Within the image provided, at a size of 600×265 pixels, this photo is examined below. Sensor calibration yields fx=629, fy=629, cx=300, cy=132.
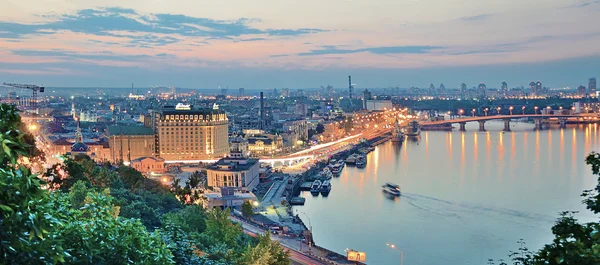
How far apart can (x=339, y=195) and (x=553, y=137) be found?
47.5ft

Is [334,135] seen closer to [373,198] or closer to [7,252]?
[373,198]

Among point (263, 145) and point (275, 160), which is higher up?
point (263, 145)

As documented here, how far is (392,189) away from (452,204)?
1.74 metres

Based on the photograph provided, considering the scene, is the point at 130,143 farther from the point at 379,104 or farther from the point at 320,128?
the point at 379,104

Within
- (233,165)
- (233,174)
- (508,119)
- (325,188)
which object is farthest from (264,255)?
(508,119)

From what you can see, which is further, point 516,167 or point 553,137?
point 553,137

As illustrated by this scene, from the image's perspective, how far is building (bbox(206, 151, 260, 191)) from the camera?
11.8 meters

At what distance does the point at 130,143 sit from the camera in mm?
15914

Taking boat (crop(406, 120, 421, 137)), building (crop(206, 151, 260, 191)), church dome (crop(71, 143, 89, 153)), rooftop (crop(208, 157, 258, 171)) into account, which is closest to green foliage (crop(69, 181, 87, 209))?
building (crop(206, 151, 260, 191))

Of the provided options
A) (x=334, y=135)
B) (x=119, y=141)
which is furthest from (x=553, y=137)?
(x=119, y=141)

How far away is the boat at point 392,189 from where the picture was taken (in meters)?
11.7

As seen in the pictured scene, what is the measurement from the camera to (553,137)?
23.6 m

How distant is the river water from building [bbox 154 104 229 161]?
3740 mm

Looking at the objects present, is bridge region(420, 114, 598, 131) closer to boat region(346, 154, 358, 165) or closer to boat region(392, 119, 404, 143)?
boat region(392, 119, 404, 143)
